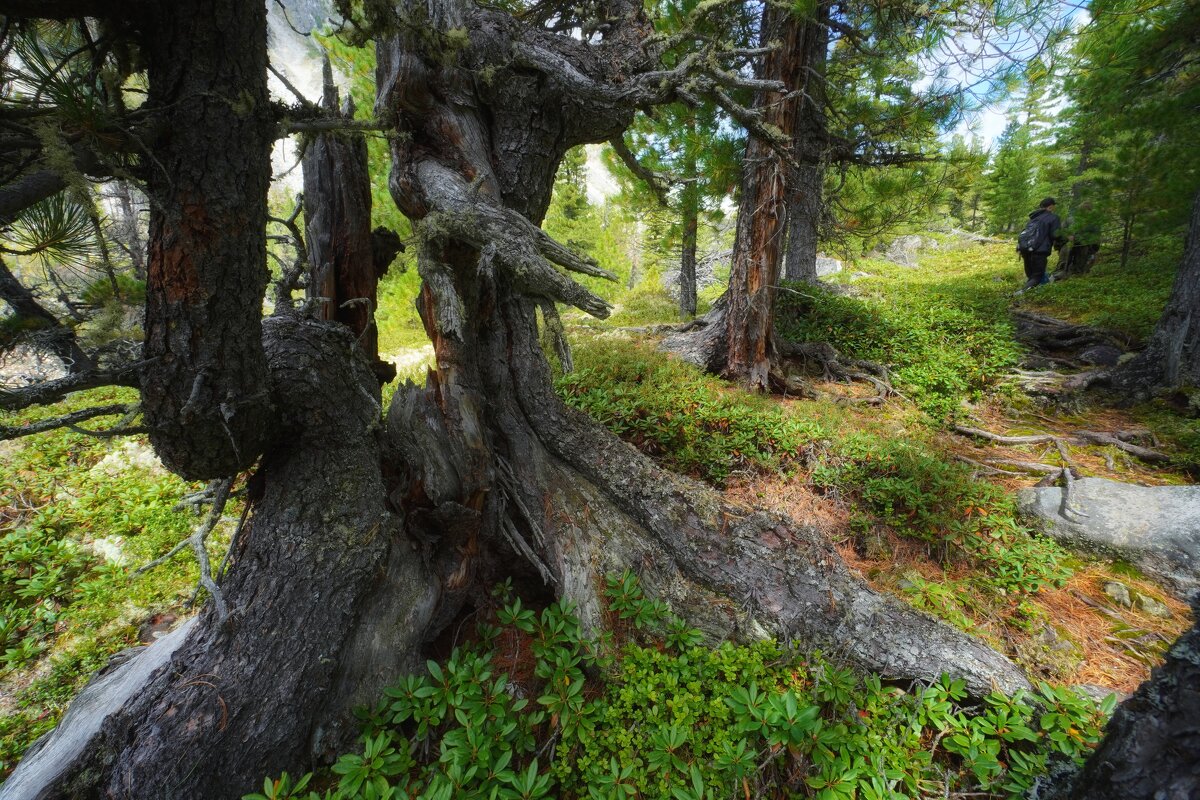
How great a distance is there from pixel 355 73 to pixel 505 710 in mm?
8520

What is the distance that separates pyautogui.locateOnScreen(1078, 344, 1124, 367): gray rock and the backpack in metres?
4.86

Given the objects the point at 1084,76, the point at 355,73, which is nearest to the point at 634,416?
the point at 355,73

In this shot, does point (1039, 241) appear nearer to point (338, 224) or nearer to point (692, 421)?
point (692, 421)

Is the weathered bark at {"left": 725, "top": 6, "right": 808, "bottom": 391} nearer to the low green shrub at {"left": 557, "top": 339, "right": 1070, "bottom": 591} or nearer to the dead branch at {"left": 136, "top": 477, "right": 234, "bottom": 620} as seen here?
the low green shrub at {"left": 557, "top": 339, "right": 1070, "bottom": 591}

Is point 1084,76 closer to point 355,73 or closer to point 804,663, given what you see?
point 804,663

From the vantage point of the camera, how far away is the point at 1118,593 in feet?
10.5

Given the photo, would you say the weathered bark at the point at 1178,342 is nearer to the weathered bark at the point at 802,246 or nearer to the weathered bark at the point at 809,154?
the weathered bark at the point at 809,154

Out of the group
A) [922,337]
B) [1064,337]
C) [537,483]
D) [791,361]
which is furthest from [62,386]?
[1064,337]

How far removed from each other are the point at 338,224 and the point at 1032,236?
13.6 metres

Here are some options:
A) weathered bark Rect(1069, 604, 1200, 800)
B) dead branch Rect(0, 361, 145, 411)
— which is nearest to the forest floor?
dead branch Rect(0, 361, 145, 411)

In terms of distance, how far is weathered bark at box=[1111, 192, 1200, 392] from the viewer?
5.11 metres

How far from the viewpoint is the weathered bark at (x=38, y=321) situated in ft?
4.35

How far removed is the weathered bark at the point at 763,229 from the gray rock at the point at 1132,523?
2.89 metres

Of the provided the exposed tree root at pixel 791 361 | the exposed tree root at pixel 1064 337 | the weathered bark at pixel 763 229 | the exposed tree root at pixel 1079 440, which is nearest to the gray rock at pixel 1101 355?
the exposed tree root at pixel 1064 337
